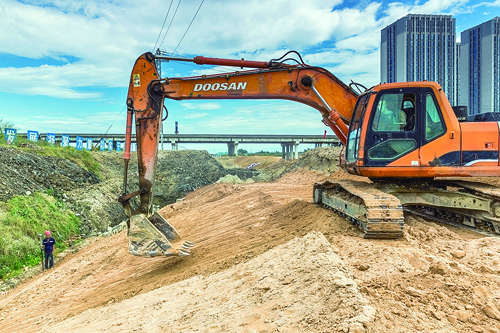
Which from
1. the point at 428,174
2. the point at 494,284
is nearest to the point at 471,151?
the point at 428,174

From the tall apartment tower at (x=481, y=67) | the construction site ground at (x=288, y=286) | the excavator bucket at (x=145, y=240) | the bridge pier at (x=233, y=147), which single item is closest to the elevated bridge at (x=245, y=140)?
the bridge pier at (x=233, y=147)

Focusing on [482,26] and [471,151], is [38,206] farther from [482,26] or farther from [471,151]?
[482,26]

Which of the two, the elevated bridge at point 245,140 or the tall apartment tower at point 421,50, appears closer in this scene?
the tall apartment tower at point 421,50

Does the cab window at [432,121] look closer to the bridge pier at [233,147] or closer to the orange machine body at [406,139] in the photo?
the orange machine body at [406,139]

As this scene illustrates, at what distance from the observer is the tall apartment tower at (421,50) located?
1714 cm

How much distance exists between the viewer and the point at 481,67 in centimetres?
2381

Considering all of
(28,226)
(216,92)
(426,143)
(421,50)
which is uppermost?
(421,50)

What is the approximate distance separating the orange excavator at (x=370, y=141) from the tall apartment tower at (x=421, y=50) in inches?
419

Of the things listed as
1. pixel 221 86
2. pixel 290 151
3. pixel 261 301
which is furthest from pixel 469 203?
pixel 290 151

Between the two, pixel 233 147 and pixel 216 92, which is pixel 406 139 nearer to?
pixel 216 92

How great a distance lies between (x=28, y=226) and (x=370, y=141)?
11103 millimetres

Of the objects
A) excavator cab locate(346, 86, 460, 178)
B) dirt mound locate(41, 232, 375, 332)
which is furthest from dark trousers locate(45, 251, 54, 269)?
excavator cab locate(346, 86, 460, 178)

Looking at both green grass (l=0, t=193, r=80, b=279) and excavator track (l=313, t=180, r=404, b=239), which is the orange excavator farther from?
green grass (l=0, t=193, r=80, b=279)

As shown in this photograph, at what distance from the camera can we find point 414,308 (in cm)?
325
